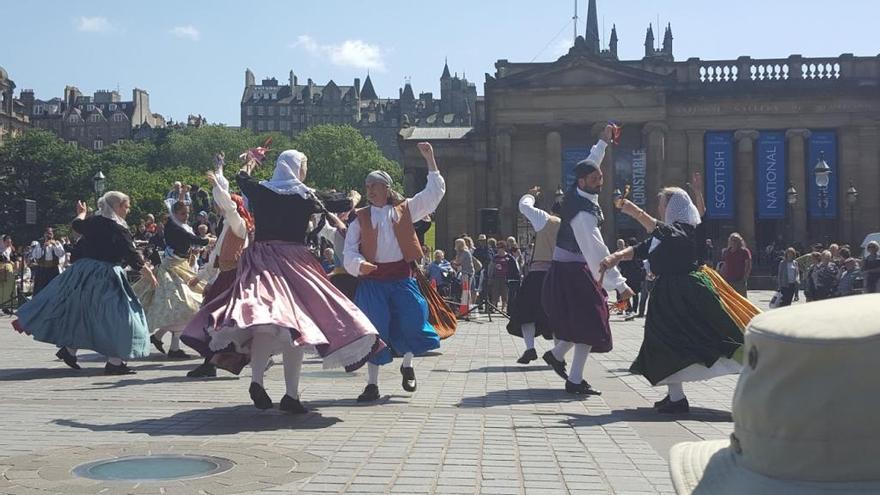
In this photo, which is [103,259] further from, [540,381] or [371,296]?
[540,381]

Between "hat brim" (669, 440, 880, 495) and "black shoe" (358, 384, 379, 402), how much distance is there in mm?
7164

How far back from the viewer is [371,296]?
970cm

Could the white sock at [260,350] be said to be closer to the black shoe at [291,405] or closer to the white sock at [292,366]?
the white sock at [292,366]

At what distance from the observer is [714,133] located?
5912 cm

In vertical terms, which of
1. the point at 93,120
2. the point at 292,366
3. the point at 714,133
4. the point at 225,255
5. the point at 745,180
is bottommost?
the point at 292,366

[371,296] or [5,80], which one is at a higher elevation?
[5,80]

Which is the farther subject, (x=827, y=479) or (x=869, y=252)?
(x=869, y=252)

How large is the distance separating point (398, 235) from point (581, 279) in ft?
6.26

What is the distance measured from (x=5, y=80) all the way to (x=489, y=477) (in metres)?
116

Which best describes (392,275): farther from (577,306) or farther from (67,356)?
(67,356)

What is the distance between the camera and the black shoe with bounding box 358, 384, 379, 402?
953 cm

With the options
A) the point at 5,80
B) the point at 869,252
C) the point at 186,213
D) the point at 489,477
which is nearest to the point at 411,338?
the point at 489,477

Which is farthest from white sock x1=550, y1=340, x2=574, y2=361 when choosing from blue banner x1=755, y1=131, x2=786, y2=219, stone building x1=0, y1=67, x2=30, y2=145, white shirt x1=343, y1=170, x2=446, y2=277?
stone building x1=0, y1=67, x2=30, y2=145

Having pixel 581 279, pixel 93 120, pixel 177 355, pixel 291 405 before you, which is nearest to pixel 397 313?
Answer: pixel 291 405
